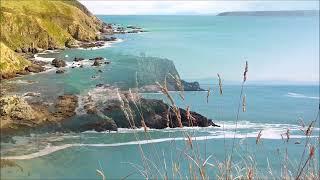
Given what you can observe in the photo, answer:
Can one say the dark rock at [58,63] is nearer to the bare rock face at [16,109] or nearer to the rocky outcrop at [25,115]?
the rocky outcrop at [25,115]

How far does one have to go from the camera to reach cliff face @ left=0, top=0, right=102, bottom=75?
2068 inches

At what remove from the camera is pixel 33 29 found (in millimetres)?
68250

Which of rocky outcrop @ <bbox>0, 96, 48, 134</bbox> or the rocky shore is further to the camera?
the rocky shore

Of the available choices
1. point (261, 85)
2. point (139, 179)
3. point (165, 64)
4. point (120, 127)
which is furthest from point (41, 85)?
point (261, 85)

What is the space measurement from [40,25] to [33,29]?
2.28 metres

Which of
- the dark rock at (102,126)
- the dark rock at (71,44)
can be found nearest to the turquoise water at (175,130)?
the dark rock at (102,126)

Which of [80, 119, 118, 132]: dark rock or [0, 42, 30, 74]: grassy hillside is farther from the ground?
[0, 42, 30, 74]: grassy hillside

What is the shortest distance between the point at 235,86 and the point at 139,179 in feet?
85.7

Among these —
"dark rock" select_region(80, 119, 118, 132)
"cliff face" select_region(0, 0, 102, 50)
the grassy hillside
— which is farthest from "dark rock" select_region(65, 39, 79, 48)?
"dark rock" select_region(80, 119, 118, 132)

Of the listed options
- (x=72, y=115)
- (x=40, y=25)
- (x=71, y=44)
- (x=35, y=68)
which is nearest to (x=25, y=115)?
(x=72, y=115)

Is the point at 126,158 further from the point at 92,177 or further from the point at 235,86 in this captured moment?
the point at 235,86

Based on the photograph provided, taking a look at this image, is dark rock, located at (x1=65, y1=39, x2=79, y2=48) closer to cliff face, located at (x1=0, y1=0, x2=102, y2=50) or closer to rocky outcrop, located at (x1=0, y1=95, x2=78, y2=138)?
cliff face, located at (x1=0, y1=0, x2=102, y2=50)

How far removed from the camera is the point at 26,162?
3059 cm

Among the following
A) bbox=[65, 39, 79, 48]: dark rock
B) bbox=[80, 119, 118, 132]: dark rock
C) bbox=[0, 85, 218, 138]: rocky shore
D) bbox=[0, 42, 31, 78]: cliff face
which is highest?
bbox=[0, 42, 31, 78]: cliff face
